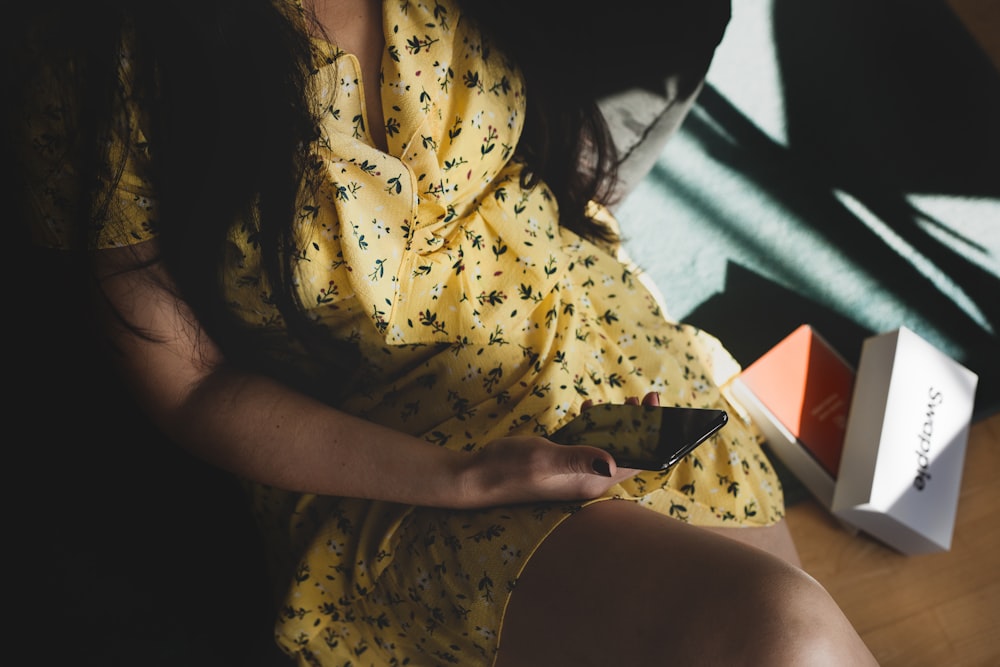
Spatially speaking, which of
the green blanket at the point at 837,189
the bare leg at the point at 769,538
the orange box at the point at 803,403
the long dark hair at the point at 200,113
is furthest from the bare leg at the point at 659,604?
A: the green blanket at the point at 837,189

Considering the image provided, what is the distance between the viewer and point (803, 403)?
1065mm

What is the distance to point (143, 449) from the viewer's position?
95 cm

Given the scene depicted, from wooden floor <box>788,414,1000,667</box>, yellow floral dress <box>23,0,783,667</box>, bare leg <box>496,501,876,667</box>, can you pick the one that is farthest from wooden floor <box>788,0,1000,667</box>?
bare leg <box>496,501,876,667</box>

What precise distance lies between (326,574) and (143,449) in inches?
14.3

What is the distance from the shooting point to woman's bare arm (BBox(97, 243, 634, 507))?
66 cm

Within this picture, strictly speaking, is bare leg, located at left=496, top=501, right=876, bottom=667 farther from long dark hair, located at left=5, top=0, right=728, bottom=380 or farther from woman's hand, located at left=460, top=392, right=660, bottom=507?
long dark hair, located at left=5, top=0, right=728, bottom=380

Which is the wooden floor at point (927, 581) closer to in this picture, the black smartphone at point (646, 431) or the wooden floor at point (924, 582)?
the wooden floor at point (924, 582)

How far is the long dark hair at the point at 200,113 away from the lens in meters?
0.55

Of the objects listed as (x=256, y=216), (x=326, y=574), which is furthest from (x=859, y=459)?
(x=256, y=216)

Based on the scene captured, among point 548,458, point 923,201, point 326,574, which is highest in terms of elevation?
point 923,201

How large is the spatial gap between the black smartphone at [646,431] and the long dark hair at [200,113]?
30cm

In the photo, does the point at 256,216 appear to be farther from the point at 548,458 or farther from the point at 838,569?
the point at 838,569

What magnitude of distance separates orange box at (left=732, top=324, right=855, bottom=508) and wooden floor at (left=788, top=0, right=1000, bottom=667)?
8 centimetres

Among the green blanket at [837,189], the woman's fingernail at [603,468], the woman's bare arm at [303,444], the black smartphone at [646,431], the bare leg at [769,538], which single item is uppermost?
the green blanket at [837,189]
